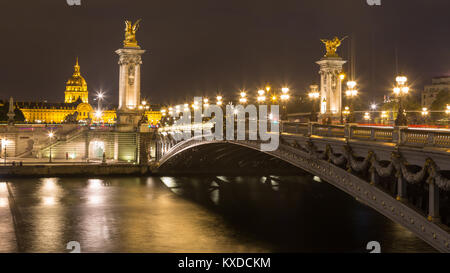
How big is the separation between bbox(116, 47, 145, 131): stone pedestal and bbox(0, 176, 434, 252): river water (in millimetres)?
15116

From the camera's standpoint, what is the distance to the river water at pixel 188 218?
3002 centimetres

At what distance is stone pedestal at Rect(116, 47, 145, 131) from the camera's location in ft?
227

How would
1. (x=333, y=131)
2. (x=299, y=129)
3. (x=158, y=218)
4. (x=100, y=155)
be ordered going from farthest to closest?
(x=100, y=155), (x=158, y=218), (x=299, y=129), (x=333, y=131)

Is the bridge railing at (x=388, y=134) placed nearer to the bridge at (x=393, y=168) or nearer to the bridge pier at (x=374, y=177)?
the bridge at (x=393, y=168)

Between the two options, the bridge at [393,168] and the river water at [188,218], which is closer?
the bridge at [393,168]

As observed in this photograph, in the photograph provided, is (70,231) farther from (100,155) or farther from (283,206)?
(100,155)

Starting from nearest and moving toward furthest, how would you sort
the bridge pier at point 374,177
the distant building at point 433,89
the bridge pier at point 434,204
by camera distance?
the bridge pier at point 434,204, the bridge pier at point 374,177, the distant building at point 433,89

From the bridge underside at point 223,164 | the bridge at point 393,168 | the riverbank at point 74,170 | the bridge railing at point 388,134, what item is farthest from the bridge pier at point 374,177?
the riverbank at point 74,170

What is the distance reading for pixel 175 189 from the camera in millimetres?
51812

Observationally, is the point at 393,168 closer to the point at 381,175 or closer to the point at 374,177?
the point at 381,175

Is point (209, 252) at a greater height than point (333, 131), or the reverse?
point (333, 131)

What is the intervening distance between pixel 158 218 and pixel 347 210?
12485 mm

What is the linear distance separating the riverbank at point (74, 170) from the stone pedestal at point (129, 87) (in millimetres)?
8498
